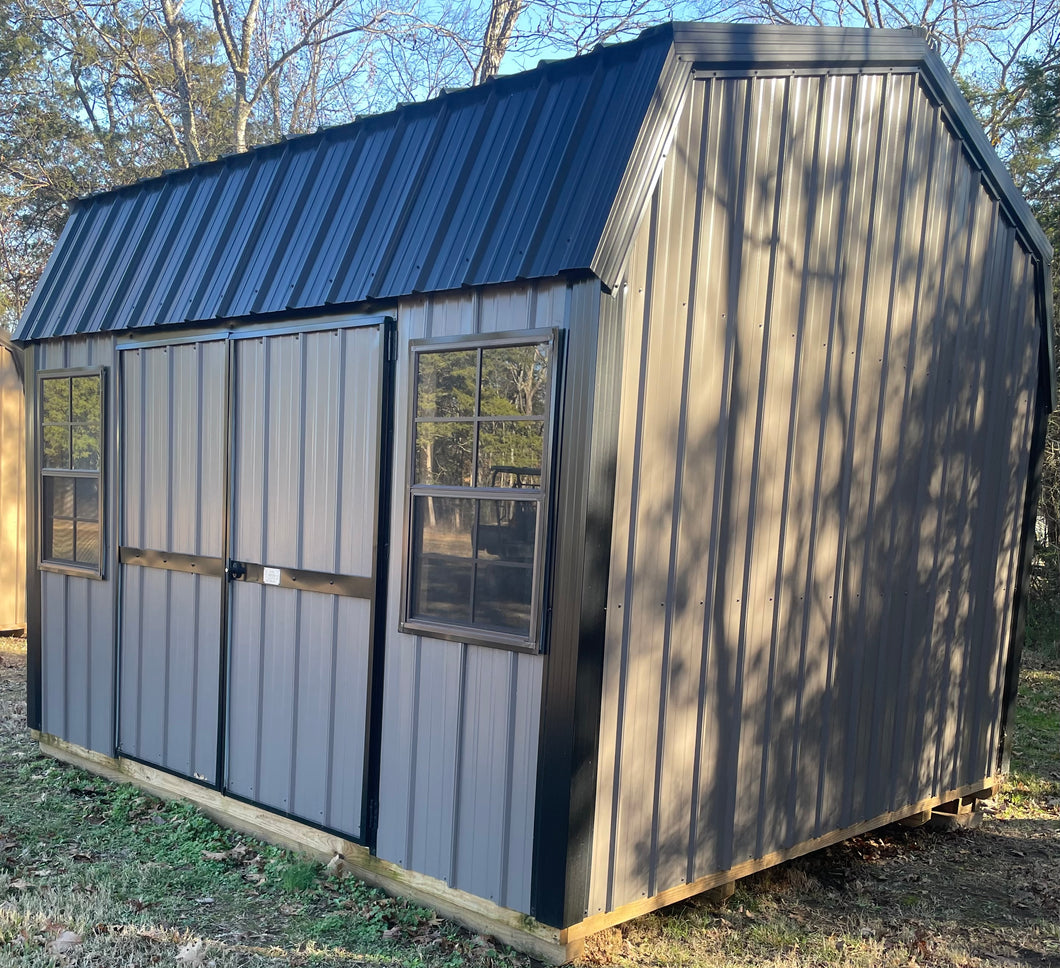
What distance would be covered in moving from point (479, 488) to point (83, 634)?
377 centimetres

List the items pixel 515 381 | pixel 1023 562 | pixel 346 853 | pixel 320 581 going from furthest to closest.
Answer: pixel 1023 562 < pixel 320 581 < pixel 346 853 < pixel 515 381

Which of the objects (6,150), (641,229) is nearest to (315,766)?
(641,229)

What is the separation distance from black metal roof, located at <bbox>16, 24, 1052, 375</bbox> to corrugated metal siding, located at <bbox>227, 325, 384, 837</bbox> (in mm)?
328

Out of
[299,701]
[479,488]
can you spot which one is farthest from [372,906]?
[479,488]

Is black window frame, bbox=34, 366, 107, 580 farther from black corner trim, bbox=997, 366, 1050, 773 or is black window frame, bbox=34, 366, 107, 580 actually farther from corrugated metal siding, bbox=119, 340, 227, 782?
black corner trim, bbox=997, 366, 1050, 773

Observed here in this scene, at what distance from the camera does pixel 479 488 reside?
13.2 ft

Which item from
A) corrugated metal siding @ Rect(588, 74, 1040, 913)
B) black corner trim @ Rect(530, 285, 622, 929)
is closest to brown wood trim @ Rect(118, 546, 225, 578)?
black corner trim @ Rect(530, 285, 622, 929)

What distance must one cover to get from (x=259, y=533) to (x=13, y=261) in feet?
48.6

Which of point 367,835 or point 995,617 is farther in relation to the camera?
point 995,617

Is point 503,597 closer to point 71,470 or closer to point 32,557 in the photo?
point 71,470

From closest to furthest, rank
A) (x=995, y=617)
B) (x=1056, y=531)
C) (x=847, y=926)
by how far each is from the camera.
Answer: (x=847, y=926)
(x=995, y=617)
(x=1056, y=531)

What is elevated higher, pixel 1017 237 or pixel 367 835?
pixel 1017 237

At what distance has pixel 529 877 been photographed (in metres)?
3.80

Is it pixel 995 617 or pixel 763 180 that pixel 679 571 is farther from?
pixel 995 617
